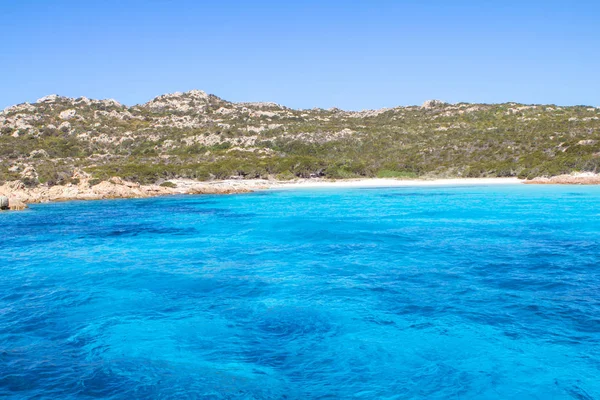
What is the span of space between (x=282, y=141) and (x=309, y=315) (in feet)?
244

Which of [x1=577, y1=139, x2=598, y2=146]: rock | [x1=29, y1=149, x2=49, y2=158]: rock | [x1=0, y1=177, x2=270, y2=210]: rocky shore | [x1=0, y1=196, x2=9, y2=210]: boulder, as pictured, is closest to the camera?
[x1=0, y1=196, x2=9, y2=210]: boulder

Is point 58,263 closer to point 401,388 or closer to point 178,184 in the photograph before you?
point 401,388

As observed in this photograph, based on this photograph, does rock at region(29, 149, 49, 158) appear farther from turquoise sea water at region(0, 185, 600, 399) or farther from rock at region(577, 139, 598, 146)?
rock at region(577, 139, 598, 146)

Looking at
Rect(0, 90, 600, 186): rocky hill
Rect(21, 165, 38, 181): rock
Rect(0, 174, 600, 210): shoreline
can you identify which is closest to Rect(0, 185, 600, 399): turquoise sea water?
Rect(0, 174, 600, 210): shoreline

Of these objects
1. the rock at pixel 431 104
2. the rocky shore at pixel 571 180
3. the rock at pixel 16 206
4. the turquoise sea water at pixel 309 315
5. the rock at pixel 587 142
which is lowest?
the rock at pixel 16 206

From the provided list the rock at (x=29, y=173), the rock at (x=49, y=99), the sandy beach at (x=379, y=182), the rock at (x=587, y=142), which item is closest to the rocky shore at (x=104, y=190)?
the rock at (x=29, y=173)

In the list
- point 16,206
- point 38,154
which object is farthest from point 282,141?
point 16,206

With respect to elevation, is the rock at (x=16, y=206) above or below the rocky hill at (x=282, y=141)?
below

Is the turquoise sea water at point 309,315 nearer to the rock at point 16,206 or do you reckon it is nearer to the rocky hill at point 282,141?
the rock at point 16,206

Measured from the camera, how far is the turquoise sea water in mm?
7441

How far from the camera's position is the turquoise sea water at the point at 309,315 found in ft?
24.4

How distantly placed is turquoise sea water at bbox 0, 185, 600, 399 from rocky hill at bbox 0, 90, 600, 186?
3927cm

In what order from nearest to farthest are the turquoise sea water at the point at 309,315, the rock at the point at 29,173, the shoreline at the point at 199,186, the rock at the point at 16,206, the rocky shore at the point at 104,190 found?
the turquoise sea water at the point at 309,315
the rock at the point at 16,206
the rocky shore at the point at 104,190
the shoreline at the point at 199,186
the rock at the point at 29,173

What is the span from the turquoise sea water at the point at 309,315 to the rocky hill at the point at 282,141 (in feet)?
129
